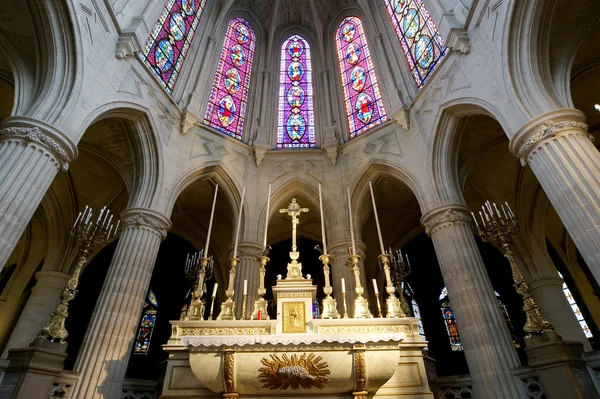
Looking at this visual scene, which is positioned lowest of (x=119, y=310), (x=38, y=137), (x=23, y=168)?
(x=119, y=310)

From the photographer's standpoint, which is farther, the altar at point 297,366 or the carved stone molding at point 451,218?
the carved stone molding at point 451,218

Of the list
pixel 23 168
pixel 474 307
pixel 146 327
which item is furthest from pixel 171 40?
pixel 146 327

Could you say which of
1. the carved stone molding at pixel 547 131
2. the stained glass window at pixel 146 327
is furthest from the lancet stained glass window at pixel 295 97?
the stained glass window at pixel 146 327

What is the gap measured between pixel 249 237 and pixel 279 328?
6321 millimetres

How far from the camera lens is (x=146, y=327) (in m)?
15.4

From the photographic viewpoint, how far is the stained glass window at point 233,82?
1241 cm

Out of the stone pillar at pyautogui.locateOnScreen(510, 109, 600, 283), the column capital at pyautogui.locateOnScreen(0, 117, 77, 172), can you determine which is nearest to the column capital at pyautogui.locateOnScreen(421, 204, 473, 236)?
the stone pillar at pyautogui.locateOnScreen(510, 109, 600, 283)

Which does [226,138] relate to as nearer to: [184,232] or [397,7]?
[184,232]

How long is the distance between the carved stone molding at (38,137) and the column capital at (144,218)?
7.96 ft

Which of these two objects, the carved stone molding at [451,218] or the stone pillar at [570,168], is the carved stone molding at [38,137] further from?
the stone pillar at [570,168]

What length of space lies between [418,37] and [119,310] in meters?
11.1

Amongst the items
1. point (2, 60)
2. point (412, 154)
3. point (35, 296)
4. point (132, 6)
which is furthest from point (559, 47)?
point (35, 296)

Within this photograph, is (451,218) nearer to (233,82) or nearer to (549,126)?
(549,126)

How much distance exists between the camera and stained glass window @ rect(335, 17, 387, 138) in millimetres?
12312
